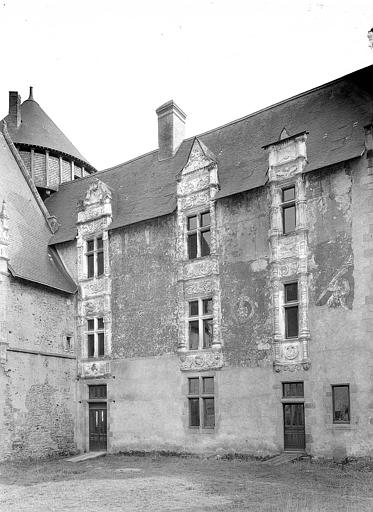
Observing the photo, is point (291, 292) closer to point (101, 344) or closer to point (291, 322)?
point (291, 322)

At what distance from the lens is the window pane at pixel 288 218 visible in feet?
67.1

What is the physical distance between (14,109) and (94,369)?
54.1ft

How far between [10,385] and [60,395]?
2622 millimetres

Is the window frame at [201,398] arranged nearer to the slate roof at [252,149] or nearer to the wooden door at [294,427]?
the wooden door at [294,427]

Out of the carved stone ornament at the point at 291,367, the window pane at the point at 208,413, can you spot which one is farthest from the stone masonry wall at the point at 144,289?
the carved stone ornament at the point at 291,367

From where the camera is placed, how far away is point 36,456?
75.0ft

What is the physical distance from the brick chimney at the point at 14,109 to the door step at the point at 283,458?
74.5ft

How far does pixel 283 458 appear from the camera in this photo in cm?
1839

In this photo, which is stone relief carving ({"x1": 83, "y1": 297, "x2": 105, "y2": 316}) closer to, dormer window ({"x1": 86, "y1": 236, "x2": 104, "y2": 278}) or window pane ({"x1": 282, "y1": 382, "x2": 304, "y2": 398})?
dormer window ({"x1": 86, "y1": 236, "x2": 104, "y2": 278})

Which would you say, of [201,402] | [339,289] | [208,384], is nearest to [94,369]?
[201,402]

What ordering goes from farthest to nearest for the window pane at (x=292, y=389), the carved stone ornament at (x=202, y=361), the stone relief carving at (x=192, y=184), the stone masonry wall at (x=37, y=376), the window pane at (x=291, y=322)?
the stone relief carving at (x=192, y=184) < the stone masonry wall at (x=37, y=376) < the carved stone ornament at (x=202, y=361) < the window pane at (x=291, y=322) < the window pane at (x=292, y=389)

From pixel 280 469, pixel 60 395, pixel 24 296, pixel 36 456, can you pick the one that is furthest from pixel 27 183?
pixel 280 469

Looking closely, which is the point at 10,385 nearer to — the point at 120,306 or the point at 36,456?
the point at 36,456

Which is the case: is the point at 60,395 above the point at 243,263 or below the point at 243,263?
below
